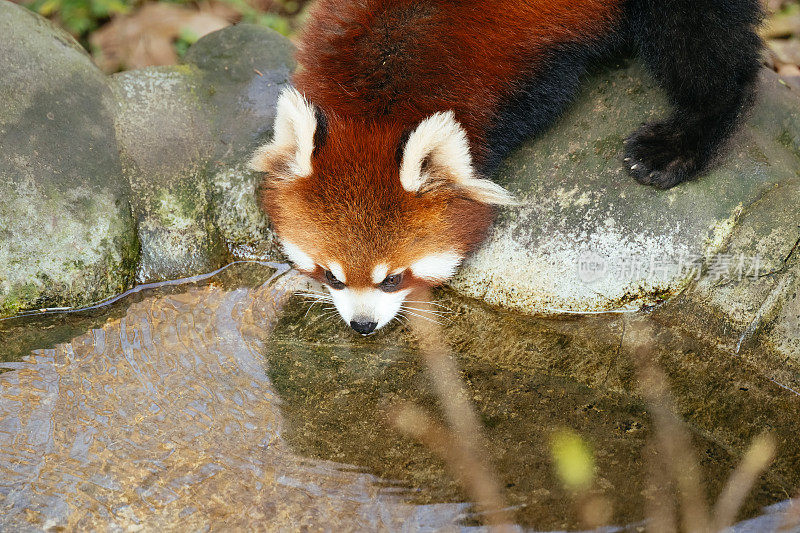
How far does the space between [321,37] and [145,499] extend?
1723 mm

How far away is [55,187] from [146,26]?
1879 mm

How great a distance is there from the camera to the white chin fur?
2724 mm

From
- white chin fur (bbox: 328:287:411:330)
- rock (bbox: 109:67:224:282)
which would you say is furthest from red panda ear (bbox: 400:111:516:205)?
rock (bbox: 109:67:224:282)

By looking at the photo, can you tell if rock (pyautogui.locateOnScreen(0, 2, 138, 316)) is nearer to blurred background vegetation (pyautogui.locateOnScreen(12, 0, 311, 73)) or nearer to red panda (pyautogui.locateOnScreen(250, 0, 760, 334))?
red panda (pyautogui.locateOnScreen(250, 0, 760, 334))

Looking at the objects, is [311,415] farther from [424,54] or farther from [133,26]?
[133,26]

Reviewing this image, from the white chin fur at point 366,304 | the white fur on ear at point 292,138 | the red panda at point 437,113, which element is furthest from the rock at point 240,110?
the white chin fur at point 366,304

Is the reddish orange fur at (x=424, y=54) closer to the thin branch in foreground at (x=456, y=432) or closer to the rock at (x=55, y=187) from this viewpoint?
the thin branch in foreground at (x=456, y=432)

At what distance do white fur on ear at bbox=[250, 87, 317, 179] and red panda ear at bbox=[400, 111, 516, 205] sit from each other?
13.1 inches

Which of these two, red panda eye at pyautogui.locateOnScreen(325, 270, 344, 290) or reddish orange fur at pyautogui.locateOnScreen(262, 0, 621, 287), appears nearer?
reddish orange fur at pyautogui.locateOnScreen(262, 0, 621, 287)

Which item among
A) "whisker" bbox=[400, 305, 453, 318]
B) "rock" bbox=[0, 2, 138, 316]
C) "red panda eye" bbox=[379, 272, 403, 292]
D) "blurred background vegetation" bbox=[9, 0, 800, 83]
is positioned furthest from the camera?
"blurred background vegetation" bbox=[9, 0, 800, 83]

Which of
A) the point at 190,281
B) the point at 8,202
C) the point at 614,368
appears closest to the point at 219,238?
the point at 190,281

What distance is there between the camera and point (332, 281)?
278cm

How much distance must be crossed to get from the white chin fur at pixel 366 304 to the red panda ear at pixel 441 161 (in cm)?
45

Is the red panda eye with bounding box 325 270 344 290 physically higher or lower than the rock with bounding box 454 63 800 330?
lower
